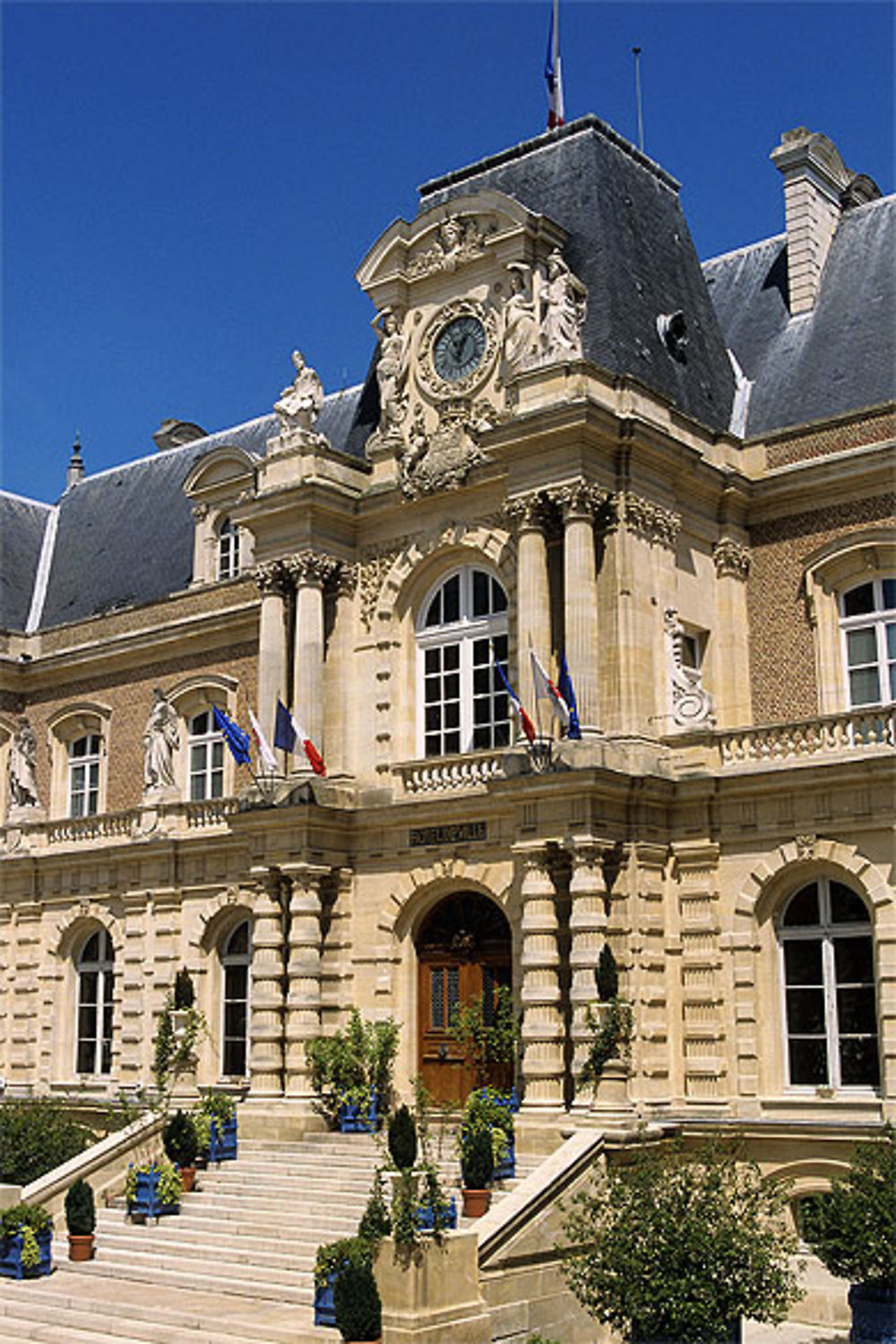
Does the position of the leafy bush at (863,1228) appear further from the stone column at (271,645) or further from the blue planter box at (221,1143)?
the stone column at (271,645)

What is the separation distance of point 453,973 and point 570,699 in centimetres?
503

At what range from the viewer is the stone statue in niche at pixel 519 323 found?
80.0ft

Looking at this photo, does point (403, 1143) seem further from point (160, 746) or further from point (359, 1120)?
point (160, 746)

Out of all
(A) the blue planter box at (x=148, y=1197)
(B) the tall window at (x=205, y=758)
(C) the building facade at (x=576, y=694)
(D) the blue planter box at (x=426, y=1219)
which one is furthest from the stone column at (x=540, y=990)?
(B) the tall window at (x=205, y=758)

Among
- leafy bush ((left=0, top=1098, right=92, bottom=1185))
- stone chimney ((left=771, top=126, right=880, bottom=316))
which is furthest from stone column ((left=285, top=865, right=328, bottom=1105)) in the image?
stone chimney ((left=771, top=126, right=880, bottom=316))

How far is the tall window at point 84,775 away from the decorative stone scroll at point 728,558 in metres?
14.7

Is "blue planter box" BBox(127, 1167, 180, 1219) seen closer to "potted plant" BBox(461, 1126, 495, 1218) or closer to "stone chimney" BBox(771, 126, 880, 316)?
"potted plant" BBox(461, 1126, 495, 1218)

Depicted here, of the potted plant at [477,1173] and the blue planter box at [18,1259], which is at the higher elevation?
the potted plant at [477,1173]

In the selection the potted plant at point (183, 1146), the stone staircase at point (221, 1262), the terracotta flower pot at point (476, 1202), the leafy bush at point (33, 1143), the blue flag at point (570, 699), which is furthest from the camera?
the leafy bush at point (33, 1143)

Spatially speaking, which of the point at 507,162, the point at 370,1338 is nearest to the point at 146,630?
the point at 507,162

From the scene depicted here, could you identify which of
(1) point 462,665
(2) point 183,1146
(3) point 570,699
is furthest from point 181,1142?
(3) point 570,699

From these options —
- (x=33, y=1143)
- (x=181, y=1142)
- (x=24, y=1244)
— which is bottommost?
(x=24, y=1244)

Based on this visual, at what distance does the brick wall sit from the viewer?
2397cm

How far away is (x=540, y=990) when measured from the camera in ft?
70.7
